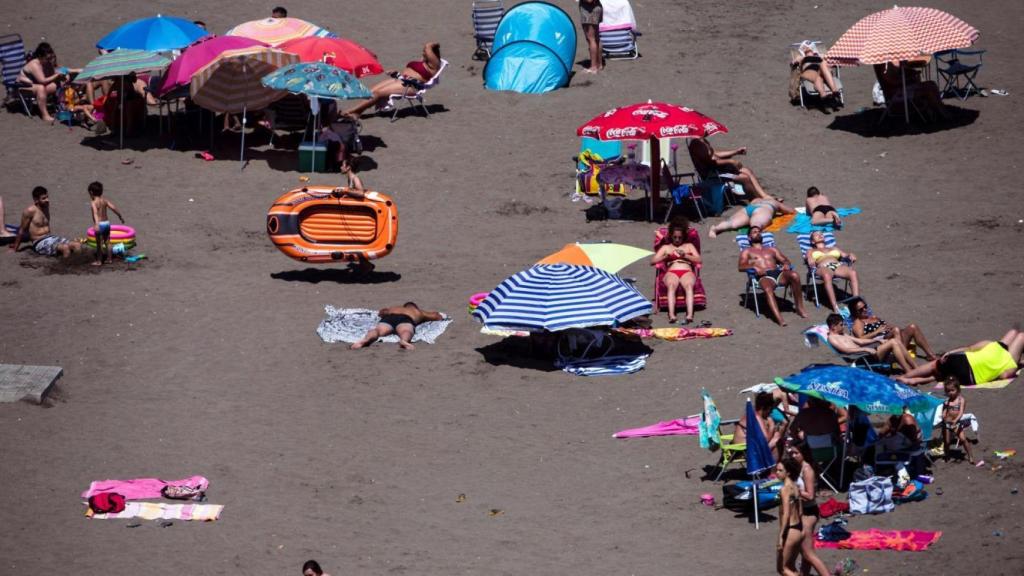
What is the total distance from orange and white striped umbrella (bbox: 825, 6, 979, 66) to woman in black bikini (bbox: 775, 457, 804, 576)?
11790 mm

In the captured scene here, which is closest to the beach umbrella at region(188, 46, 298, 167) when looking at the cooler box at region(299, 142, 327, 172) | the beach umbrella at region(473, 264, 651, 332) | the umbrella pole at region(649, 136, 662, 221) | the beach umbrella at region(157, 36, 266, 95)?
the beach umbrella at region(157, 36, 266, 95)

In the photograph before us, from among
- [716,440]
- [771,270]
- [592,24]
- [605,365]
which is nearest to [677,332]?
[605,365]

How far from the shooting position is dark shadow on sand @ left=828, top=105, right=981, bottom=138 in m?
24.2

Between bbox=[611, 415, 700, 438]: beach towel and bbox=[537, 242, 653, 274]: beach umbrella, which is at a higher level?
bbox=[537, 242, 653, 274]: beach umbrella

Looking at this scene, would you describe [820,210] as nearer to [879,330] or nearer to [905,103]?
[879,330]

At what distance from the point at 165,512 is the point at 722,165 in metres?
10.5

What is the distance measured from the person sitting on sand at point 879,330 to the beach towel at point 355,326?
452cm

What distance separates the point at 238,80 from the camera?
24.1 m

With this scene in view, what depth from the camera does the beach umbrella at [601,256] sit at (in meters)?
18.6

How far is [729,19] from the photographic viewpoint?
95.5ft

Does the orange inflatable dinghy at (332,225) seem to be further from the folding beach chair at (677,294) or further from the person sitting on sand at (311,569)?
the person sitting on sand at (311,569)

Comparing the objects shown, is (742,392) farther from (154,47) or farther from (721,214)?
(154,47)

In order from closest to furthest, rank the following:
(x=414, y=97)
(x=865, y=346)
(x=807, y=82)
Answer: (x=865, y=346) < (x=807, y=82) < (x=414, y=97)

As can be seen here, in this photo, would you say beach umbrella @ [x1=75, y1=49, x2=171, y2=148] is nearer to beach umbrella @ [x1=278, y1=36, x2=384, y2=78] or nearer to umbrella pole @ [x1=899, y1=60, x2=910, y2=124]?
beach umbrella @ [x1=278, y1=36, x2=384, y2=78]
